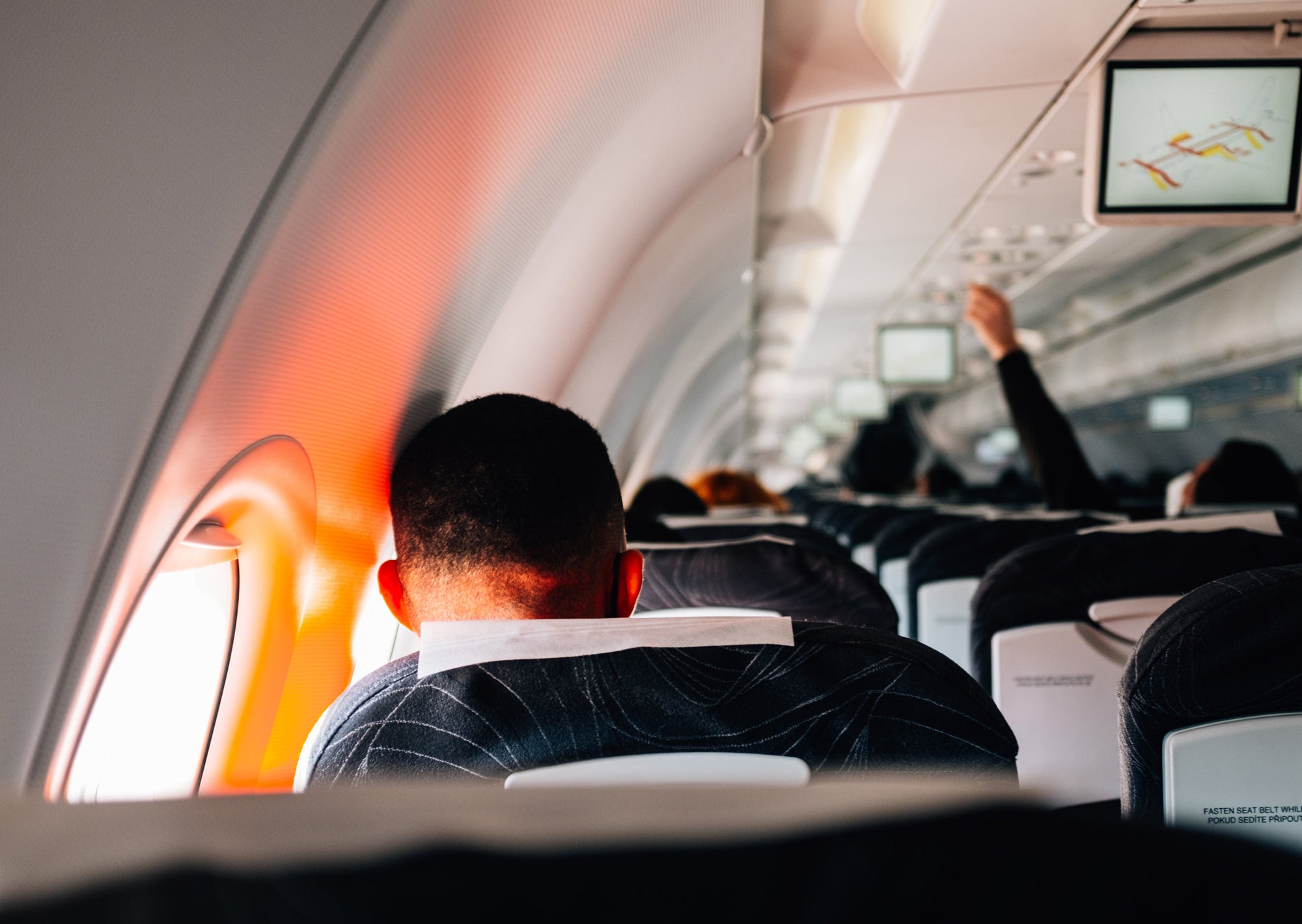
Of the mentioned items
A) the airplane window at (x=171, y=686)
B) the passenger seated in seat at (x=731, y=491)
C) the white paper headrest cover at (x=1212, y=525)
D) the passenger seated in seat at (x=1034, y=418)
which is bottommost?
the airplane window at (x=171, y=686)

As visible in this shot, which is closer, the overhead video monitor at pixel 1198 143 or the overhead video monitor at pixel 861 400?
the overhead video monitor at pixel 1198 143

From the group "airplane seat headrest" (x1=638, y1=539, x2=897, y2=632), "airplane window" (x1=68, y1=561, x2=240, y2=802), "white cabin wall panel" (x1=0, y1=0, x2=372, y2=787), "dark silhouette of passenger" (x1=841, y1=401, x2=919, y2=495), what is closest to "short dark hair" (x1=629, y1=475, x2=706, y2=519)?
"airplane seat headrest" (x1=638, y1=539, x2=897, y2=632)

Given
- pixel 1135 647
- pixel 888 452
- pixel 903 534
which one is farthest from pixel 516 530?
pixel 888 452

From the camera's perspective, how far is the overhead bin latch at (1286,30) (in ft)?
13.7

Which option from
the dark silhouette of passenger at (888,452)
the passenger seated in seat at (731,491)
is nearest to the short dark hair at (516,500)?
the passenger seated in seat at (731,491)

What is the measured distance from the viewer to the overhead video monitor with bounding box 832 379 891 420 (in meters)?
17.0

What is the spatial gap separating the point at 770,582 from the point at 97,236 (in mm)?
1734

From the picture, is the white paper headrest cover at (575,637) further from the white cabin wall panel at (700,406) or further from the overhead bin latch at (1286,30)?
the white cabin wall panel at (700,406)

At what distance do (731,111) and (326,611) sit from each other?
2.75 m

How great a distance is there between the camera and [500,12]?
2221 millimetres

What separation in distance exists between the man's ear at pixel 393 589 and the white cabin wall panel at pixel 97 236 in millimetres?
495

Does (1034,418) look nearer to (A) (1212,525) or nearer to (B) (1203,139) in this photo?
(B) (1203,139)

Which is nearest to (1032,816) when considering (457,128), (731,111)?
(457,128)

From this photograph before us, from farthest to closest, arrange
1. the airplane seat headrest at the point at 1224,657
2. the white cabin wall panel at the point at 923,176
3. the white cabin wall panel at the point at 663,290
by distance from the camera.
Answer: the white cabin wall panel at the point at 923,176 → the white cabin wall panel at the point at 663,290 → the airplane seat headrest at the point at 1224,657
